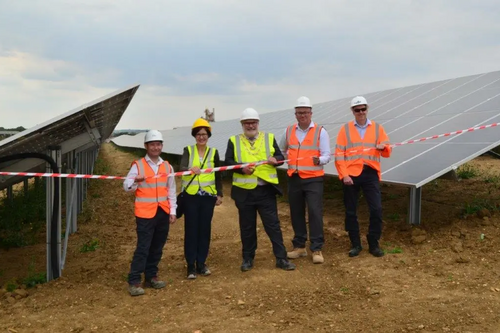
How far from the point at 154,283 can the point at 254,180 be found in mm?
1653

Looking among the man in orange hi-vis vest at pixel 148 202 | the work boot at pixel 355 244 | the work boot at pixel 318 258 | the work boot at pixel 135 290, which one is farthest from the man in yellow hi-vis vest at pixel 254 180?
the work boot at pixel 135 290

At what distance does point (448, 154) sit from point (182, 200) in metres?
4.01

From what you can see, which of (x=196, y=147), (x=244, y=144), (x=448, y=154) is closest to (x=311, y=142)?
(x=244, y=144)

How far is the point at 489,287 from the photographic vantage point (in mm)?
4582

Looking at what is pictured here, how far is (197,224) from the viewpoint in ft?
17.4

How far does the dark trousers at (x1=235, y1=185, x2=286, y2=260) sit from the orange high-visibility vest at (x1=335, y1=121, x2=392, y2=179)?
1.01 m

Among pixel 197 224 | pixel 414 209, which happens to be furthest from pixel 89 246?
pixel 414 209

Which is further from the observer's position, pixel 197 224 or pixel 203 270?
pixel 203 270

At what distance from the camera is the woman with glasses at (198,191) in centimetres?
520

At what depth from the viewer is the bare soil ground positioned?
4.08m

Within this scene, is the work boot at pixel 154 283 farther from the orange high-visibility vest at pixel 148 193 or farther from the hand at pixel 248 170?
the hand at pixel 248 170

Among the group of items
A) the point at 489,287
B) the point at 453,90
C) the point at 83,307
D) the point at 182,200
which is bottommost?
the point at 83,307

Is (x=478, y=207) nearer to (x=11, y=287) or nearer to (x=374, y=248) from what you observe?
(x=374, y=248)

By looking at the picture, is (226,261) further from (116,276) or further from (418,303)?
(418,303)
